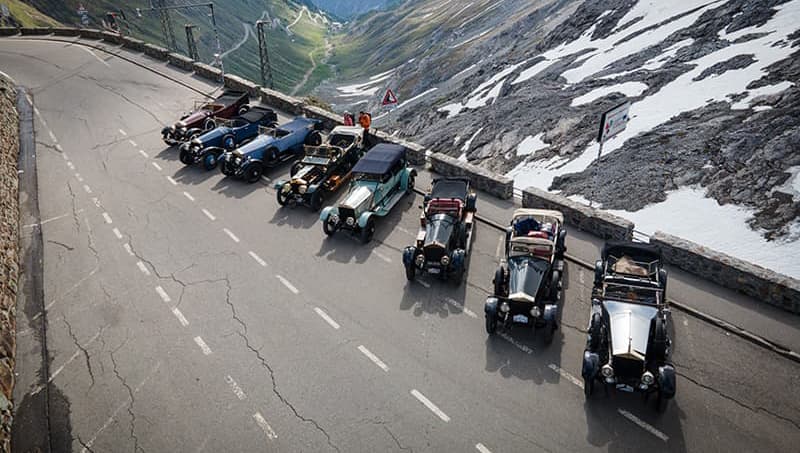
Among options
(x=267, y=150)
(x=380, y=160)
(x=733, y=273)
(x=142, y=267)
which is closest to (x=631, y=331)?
(x=733, y=273)

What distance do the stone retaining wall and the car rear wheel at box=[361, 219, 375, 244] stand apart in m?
9.74

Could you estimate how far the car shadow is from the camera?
340 inches

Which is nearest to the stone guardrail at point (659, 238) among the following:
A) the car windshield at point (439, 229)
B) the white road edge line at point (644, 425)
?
the car windshield at point (439, 229)

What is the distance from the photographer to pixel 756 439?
28.1 ft

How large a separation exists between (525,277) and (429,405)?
385cm

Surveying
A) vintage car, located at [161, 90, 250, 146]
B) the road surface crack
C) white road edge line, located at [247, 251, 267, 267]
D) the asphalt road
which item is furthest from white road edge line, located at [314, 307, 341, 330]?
vintage car, located at [161, 90, 250, 146]

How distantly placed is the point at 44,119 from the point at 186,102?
7.54 meters

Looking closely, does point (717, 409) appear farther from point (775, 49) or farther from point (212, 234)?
point (775, 49)

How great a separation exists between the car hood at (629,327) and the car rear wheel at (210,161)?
56.9ft

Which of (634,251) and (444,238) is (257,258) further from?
(634,251)

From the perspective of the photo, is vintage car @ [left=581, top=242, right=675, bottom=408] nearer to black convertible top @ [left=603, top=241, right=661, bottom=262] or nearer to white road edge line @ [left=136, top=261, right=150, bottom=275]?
black convertible top @ [left=603, top=241, right=661, bottom=262]

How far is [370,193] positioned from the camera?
15.4 m

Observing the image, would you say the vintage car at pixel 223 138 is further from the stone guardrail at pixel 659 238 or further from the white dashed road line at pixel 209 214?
the white dashed road line at pixel 209 214

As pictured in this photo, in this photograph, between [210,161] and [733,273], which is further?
[210,161]
